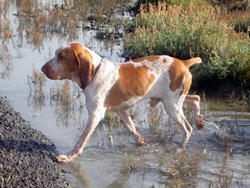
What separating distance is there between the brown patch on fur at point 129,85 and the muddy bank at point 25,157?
1.11 meters

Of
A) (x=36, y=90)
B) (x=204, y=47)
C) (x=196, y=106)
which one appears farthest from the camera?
(x=204, y=47)

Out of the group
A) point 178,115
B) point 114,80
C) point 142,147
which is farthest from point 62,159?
point 178,115

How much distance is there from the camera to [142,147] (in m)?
7.43

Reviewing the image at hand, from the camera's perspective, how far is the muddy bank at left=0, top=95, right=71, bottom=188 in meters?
5.42

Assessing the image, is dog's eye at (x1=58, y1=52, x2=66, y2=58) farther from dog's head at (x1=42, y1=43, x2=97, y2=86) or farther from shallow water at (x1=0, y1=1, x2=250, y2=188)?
shallow water at (x1=0, y1=1, x2=250, y2=188)

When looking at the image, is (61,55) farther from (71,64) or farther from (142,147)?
(142,147)

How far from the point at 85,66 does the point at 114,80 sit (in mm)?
458

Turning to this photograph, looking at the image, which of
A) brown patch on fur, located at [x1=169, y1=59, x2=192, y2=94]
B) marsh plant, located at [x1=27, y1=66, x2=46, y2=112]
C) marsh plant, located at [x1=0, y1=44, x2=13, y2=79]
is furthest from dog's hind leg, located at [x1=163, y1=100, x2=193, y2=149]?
marsh plant, located at [x1=0, y1=44, x2=13, y2=79]

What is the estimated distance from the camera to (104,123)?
8547 mm

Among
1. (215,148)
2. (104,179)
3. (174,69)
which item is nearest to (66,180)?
(104,179)

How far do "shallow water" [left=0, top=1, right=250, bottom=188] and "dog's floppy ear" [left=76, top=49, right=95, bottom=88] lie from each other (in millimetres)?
1176

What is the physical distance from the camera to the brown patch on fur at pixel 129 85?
21.4 ft

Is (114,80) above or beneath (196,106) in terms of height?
above

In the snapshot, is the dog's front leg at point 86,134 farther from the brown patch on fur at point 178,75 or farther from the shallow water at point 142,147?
the brown patch on fur at point 178,75
